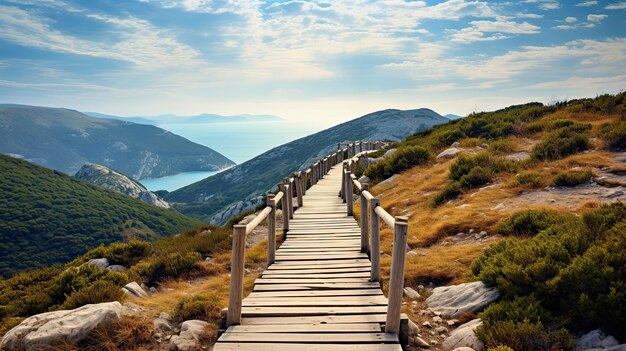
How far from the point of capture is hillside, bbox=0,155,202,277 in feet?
340

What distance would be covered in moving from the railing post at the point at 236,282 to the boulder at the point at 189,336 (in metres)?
0.79

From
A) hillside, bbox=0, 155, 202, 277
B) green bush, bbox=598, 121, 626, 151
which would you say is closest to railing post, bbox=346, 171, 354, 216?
green bush, bbox=598, 121, 626, 151

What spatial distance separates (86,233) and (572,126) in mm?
131250

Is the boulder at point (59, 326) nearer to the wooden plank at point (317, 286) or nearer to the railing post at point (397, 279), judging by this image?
the wooden plank at point (317, 286)

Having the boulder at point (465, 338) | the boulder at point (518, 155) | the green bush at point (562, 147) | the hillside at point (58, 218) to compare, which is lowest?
the hillside at point (58, 218)

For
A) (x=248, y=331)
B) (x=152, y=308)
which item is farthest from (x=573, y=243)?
(x=152, y=308)

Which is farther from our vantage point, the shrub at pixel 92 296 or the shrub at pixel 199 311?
the shrub at pixel 92 296

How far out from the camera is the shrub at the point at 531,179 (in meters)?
11.0

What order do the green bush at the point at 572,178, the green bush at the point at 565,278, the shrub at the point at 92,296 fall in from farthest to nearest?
the green bush at the point at 572,178 < the shrub at the point at 92,296 < the green bush at the point at 565,278

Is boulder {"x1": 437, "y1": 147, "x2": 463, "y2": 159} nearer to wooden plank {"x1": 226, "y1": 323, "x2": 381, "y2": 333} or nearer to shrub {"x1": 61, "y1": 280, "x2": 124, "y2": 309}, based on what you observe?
wooden plank {"x1": 226, "y1": 323, "x2": 381, "y2": 333}

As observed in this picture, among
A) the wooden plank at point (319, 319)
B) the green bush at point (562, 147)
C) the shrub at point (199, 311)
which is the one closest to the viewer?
the wooden plank at point (319, 319)

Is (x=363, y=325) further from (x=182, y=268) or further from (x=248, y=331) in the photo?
(x=182, y=268)

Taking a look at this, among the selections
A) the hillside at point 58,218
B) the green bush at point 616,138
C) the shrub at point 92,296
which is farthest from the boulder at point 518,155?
the hillside at point 58,218

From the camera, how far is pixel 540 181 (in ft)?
36.1
